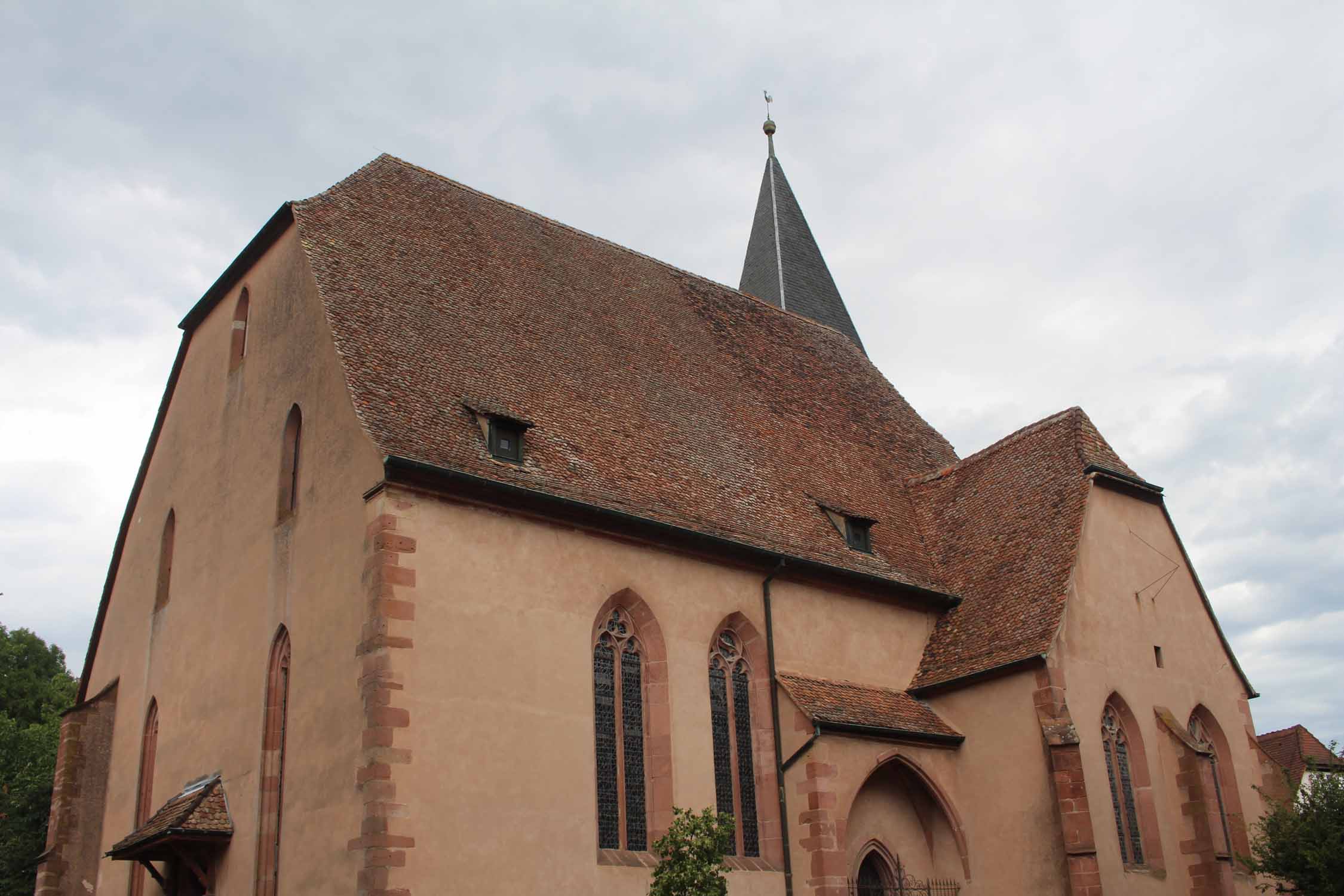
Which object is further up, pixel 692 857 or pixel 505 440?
pixel 505 440

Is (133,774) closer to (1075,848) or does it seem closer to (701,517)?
(701,517)

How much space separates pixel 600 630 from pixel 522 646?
146 cm

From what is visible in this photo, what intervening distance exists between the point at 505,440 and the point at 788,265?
1827cm

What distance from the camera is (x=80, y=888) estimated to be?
61.5ft

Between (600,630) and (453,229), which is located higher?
(453,229)

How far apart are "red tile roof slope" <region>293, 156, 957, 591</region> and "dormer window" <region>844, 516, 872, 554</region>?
0.78 ft

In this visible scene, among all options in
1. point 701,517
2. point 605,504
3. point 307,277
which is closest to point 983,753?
point 701,517

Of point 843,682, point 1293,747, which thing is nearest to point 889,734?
point 843,682

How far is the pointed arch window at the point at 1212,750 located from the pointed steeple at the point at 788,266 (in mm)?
14337

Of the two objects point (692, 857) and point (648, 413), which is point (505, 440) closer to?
point (648, 413)

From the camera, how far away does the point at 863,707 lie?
18.1m

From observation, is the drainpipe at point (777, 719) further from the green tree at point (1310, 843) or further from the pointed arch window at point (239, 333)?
the pointed arch window at point (239, 333)


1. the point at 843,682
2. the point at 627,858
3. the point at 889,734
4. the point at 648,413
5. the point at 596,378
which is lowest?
the point at 627,858

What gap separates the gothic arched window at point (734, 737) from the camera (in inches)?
664
